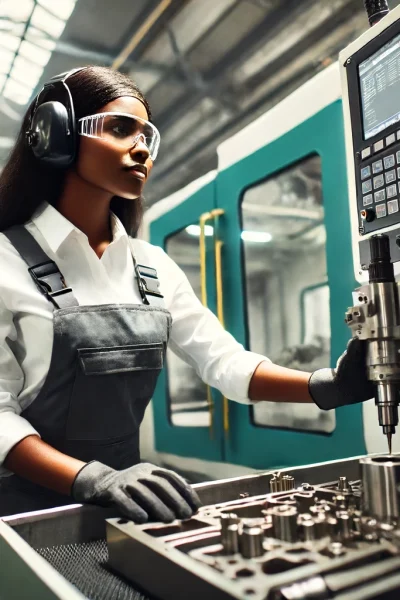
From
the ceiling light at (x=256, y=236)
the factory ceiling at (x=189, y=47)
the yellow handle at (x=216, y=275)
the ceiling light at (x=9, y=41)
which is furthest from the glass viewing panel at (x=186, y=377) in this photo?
the ceiling light at (x=9, y=41)

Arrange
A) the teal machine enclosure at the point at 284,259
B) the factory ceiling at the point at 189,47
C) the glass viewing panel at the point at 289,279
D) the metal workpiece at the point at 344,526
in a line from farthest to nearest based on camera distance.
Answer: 1. the factory ceiling at the point at 189,47
2. the glass viewing panel at the point at 289,279
3. the teal machine enclosure at the point at 284,259
4. the metal workpiece at the point at 344,526

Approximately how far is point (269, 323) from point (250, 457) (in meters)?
0.63

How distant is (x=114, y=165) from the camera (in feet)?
4.21

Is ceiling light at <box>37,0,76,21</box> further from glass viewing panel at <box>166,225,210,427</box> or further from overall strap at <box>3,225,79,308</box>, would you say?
overall strap at <box>3,225,79,308</box>

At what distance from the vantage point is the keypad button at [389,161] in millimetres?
1023

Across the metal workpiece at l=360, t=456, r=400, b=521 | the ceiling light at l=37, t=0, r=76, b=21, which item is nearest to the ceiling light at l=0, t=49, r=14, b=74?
the ceiling light at l=37, t=0, r=76, b=21

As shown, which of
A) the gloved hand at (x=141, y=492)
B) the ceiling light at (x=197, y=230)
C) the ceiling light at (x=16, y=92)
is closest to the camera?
the gloved hand at (x=141, y=492)

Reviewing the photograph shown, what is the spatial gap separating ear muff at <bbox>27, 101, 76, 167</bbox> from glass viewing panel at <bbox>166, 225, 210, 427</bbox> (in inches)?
67.5

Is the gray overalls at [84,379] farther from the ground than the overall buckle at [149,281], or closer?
closer

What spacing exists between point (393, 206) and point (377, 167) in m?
0.11

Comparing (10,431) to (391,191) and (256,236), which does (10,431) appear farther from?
(256,236)

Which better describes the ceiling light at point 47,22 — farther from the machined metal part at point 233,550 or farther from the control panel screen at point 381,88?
the machined metal part at point 233,550

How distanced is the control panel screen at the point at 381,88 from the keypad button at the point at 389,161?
6cm

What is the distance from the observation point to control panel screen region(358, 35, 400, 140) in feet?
3.39
